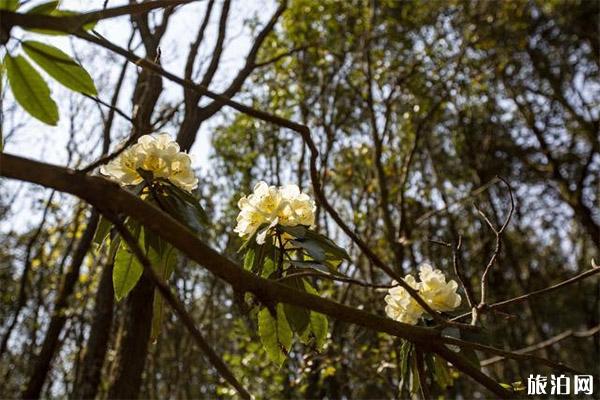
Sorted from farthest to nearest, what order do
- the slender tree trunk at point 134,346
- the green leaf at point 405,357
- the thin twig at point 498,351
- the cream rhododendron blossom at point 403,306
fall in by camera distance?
the slender tree trunk at point 134,346 < the cream rhododendron blossom at point 403,306 < the green leaf at point 405,357 < the thin twig at point 498,351

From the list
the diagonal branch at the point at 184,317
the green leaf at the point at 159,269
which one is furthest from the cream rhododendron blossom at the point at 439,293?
the diagonal branch at the point at 184,317

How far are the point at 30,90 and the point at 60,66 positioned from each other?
0.06 meters

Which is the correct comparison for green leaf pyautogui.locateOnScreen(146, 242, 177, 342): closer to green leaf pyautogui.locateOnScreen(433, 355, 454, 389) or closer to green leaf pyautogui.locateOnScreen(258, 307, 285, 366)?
green leaf pyautogui.locateOnScreen(258, 307, 285, 366)

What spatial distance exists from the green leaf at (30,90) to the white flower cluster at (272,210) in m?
0.53

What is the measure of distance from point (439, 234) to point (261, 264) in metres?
6.58

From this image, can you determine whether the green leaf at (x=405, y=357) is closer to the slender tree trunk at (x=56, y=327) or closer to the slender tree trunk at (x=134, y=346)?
the slender tree trunk at (x=134, y=346)

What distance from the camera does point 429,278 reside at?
1.63m

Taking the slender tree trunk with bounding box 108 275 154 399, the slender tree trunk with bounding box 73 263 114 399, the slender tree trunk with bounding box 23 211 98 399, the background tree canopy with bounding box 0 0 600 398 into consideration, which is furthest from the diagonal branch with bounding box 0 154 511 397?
the slender tree trunk with bounding box 23 211 98 399

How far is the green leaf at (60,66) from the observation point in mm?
941

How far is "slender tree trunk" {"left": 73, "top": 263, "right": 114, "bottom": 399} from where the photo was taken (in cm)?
405

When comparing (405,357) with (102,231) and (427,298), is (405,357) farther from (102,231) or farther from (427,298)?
(102,231)

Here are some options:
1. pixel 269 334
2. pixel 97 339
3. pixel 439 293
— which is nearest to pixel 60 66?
pixel 269 334

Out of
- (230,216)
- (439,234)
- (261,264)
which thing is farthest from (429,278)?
(439,234)

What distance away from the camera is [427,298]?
1.61m
